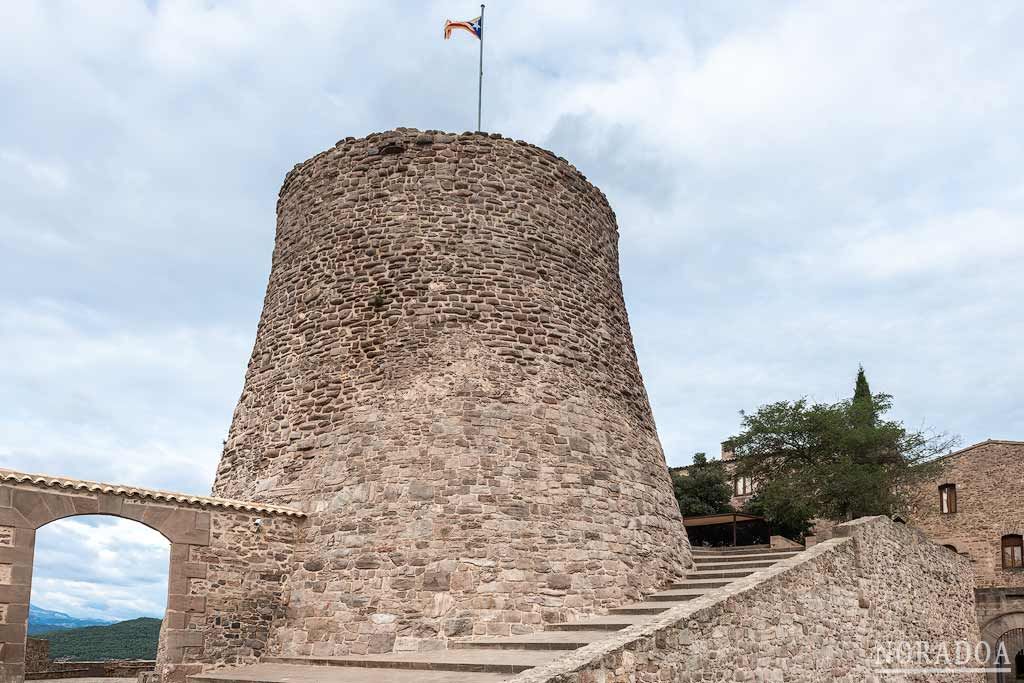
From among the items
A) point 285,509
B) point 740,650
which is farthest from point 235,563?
point 740,650

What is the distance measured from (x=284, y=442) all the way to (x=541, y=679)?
22.8 ft

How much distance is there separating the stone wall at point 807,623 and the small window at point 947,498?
39.0 feet

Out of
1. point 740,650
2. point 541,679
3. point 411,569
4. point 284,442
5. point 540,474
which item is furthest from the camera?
point 284,442

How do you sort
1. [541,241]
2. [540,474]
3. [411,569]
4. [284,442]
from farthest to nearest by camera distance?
[541,241] → [284,442] → [540,474] → [411,569]

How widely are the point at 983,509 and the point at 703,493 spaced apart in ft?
32.9

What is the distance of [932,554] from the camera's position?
58.7 ft

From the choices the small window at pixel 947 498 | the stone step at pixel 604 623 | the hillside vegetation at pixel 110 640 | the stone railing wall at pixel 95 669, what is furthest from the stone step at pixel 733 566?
the hillside vegetation at pixel 110 640

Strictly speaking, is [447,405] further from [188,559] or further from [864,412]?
[864,412]

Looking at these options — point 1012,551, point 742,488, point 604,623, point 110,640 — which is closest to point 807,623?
point 604,623

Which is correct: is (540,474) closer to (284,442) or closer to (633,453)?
(633,453)

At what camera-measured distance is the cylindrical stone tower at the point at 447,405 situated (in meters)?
11.6

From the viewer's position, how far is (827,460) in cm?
2272

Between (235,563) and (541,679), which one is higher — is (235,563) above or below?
above

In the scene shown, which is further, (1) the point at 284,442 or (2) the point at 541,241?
(2) the point at 541,241
